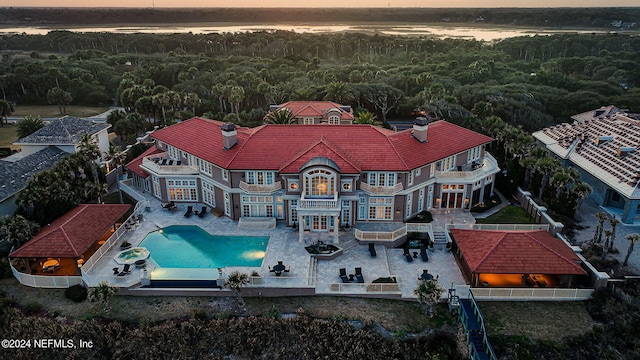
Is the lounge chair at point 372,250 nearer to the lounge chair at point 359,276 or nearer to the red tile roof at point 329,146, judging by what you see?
the lounge chair at point 359,276

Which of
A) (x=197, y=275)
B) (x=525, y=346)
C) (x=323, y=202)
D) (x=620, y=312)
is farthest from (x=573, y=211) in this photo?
(x=197, y=275)

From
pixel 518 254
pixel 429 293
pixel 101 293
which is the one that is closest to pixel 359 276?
pixel 429 293

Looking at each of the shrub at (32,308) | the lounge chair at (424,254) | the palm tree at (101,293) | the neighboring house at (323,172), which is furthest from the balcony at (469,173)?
the shrub at (32,308)

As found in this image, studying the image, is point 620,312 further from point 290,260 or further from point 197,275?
point 197,275

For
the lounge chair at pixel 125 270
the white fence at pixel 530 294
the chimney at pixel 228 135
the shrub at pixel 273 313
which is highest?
the chimney at pixel 228 135

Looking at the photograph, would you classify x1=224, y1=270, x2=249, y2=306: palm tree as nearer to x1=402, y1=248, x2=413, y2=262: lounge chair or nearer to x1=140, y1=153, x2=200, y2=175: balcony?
x1=402, y1=248, x2=413, y2=262: lounge chair

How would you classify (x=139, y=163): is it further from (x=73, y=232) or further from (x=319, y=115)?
(x=319, y=115)

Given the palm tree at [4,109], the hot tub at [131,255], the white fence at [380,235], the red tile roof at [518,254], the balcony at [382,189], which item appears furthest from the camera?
the palm tree at [4,109]

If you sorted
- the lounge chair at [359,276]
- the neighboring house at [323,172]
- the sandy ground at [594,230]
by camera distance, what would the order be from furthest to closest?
the neighboring house at [323,172] → the sandy ground at [594,230] → the lounge chair at [359,276]
